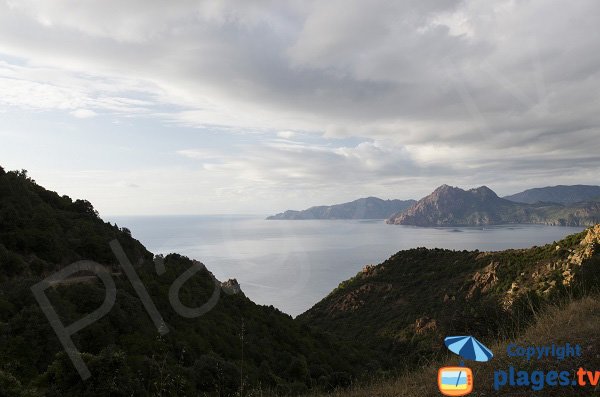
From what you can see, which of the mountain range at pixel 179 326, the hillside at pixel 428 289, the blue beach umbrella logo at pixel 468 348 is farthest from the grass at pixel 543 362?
the hillside at pixel 428 289

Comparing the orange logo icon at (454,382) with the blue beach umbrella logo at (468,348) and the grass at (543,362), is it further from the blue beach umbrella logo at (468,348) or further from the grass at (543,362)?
the grass at (543,362)

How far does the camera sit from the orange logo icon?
490 cm

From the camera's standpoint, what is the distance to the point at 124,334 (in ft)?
62.5

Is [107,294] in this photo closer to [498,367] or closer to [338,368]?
[338,368]

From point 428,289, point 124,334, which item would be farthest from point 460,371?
point 428,289

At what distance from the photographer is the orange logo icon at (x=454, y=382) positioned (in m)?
4.90

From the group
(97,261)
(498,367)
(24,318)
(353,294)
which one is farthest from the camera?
(353,294)

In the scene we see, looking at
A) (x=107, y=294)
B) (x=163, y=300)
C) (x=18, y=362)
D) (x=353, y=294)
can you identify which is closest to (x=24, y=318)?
(x=18, y=362)

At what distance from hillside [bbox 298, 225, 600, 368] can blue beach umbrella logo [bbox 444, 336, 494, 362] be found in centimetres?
3392

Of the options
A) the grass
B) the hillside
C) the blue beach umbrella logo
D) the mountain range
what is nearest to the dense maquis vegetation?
the mountain range

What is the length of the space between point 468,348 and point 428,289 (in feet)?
245

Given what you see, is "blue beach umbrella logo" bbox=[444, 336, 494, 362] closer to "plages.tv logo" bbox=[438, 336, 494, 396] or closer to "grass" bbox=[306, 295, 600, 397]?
"plages.tv logo" bbox=[438, 336, 494, 396]

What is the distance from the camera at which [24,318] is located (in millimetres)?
15305

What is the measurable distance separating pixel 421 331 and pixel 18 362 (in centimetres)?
5068
